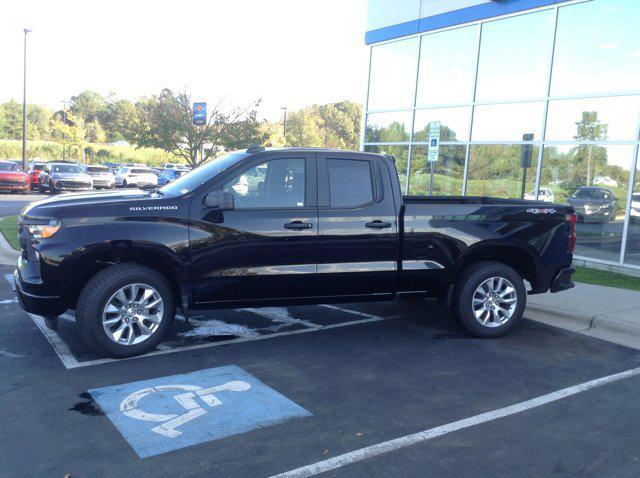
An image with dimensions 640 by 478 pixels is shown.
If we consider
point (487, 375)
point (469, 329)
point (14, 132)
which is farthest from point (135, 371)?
point (14, 132)

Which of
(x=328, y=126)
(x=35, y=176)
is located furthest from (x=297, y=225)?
(x=328, y=126)

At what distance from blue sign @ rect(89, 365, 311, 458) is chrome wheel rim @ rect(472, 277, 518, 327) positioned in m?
2.70

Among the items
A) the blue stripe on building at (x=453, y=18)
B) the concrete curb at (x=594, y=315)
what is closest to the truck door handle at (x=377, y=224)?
the concrete curb at (x=594, y=315)

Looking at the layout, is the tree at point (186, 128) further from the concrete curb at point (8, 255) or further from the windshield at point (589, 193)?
the windshield at point (589, 193)

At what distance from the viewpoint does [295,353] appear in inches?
222

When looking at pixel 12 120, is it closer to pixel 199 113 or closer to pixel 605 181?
pixel 199 113

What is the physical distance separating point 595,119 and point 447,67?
4.22m

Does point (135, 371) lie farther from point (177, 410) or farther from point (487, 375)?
point (487, 375)

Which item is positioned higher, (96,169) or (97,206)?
(97,206)

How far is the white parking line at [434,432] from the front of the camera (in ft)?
11.4

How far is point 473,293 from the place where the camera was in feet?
20.5

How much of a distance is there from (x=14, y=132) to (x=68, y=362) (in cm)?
7846

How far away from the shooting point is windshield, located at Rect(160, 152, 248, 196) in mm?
5598

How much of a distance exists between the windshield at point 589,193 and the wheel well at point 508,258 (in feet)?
18.4
